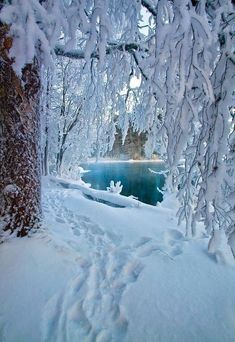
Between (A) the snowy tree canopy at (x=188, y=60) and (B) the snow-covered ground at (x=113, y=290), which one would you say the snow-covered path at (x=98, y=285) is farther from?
(A) the snowy tree canopy at (x=188, y=60)

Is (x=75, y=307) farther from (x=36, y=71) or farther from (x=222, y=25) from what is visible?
(x=36, y=71)

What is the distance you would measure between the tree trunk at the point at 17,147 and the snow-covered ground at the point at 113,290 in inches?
11.3

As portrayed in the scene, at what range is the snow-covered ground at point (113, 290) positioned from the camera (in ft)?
6.70

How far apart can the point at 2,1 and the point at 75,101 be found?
10.8 m

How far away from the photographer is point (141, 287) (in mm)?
2564

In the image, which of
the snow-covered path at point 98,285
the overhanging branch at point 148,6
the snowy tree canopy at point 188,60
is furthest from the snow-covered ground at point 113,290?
the overhanging branch at point 148,6

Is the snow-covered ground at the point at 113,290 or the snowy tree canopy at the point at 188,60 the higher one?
the snowy tree canopy at the point at 188,60

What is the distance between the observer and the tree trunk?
300 centimetres

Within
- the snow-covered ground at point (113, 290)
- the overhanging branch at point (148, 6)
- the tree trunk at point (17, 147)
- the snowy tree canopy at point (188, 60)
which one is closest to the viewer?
the snowy tree canopy at point (188, 60)

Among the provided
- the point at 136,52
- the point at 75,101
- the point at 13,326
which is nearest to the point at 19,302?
the point at 13,326

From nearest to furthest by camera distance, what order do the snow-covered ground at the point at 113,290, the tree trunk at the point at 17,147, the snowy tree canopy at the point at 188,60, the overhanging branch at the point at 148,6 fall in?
the snowy tree canopy at the point at 188,60 → the snow-covered ground at the point at 113,290 → the overhanging branch at the point at 148,6 → the tree trunk at the point at 17,147

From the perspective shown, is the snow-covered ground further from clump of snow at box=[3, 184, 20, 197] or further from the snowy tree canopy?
the snowy tree canopy

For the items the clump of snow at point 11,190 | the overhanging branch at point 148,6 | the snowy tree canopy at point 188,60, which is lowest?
the clump of snow at point 11,190

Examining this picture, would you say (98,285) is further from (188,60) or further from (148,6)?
(148,6)
